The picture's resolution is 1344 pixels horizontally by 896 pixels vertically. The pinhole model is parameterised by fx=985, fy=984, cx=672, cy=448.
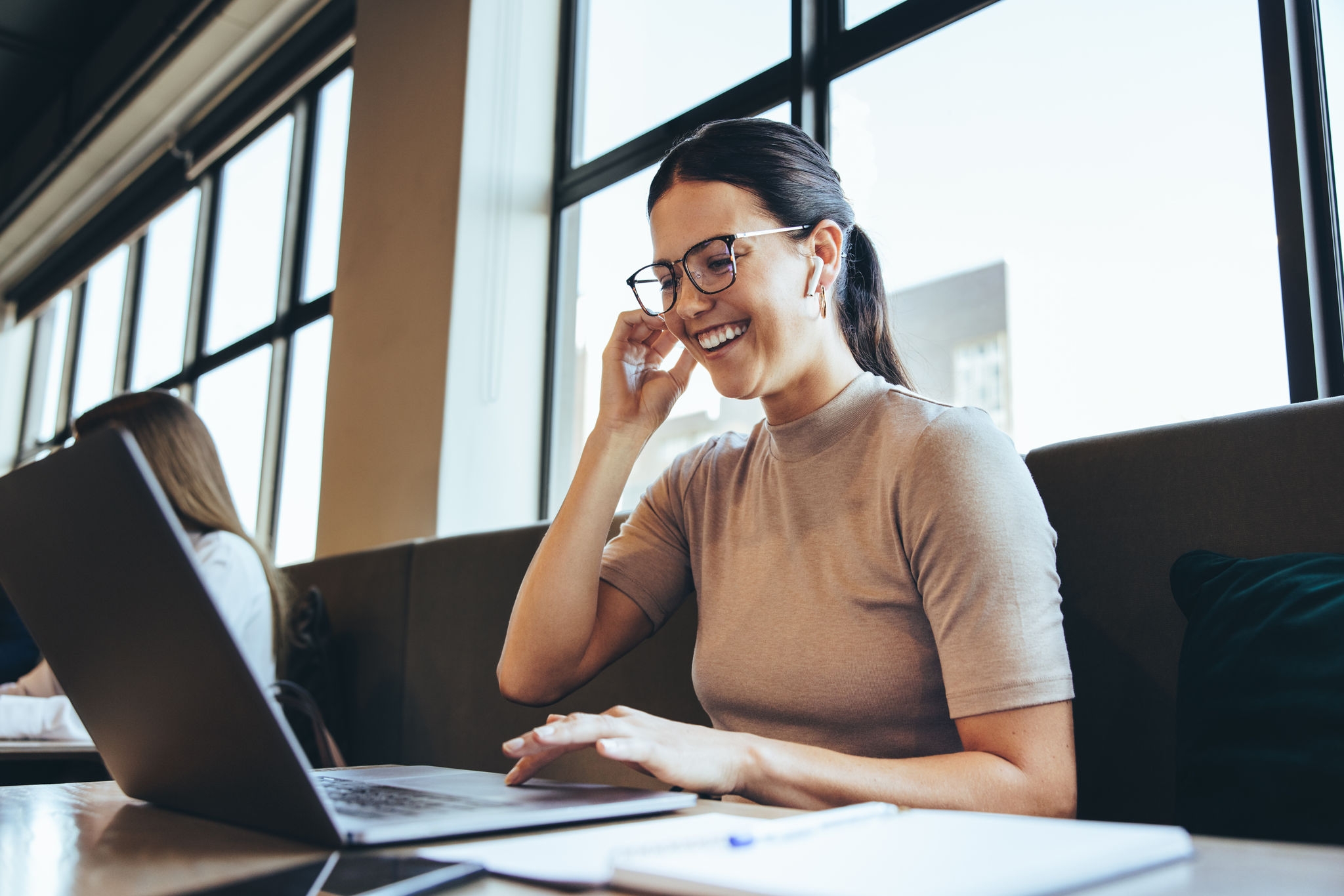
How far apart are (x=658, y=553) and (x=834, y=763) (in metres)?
0.60

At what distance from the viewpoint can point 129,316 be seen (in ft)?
19.2

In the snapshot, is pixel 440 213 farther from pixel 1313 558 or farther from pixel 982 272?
pixel 1313 558

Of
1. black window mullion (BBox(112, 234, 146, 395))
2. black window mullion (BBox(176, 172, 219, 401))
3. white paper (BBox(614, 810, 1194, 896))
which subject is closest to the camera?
white paper (BBox(614, 810, 1194, 896))

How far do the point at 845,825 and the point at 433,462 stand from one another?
239 centimetres

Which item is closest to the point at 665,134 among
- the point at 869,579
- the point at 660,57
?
the point at 660,57

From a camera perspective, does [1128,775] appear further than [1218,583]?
Yes

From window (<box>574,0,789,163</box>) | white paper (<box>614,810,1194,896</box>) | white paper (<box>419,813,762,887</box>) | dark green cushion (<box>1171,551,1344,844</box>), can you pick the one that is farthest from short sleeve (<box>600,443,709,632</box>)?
window (<box>574,0,789,163</box>)

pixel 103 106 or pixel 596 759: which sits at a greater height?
pixel 103 106

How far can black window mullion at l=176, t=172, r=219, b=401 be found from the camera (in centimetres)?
495

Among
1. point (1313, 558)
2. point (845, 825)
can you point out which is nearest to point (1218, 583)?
point (1313, 558)

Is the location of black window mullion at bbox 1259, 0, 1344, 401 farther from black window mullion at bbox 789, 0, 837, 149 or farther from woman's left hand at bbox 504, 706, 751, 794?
woman's left hand at bbox 504, 706, 751, 794

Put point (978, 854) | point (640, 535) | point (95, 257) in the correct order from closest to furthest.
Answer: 1. point (978, 854)
2. point (640, 535)
3. point (95, 257)

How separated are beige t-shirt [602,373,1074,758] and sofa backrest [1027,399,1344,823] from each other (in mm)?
140

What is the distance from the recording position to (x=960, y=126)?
77.6 inches
